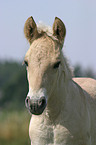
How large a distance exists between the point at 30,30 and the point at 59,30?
0.42m

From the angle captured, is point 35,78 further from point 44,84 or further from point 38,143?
point 38,143

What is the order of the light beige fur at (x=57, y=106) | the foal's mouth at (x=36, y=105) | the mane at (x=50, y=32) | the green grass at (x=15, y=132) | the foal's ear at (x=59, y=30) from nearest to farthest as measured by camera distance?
the foal's mouth at (x=36, y=105) < the light beige fur at (x=57, y=106) < the foal's ear at (x=59, y=30) < the mane at (x=50, y=32) < the green grass at (x=15, y=132)

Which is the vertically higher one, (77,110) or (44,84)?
A: (44,84)

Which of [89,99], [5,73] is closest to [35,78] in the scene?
[89,99]

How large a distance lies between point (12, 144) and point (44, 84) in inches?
328

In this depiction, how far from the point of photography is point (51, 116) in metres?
4.21

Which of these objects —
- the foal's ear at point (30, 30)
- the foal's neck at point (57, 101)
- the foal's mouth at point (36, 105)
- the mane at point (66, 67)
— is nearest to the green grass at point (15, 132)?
the mane at point (66, 67)

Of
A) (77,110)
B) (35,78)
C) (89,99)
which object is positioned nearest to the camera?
(35,78)

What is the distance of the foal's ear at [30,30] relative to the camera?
4156mm

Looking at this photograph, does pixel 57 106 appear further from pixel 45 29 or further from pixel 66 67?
pixel 45 29

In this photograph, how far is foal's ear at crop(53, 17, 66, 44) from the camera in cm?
409

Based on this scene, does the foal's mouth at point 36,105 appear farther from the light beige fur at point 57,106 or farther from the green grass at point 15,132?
the green grass at point 15,132

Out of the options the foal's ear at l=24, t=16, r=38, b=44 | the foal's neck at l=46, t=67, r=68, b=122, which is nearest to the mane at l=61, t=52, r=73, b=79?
the foal's neck at l=46, t=67, r=68, b=122

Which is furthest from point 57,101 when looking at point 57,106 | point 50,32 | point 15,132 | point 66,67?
point 15,132
